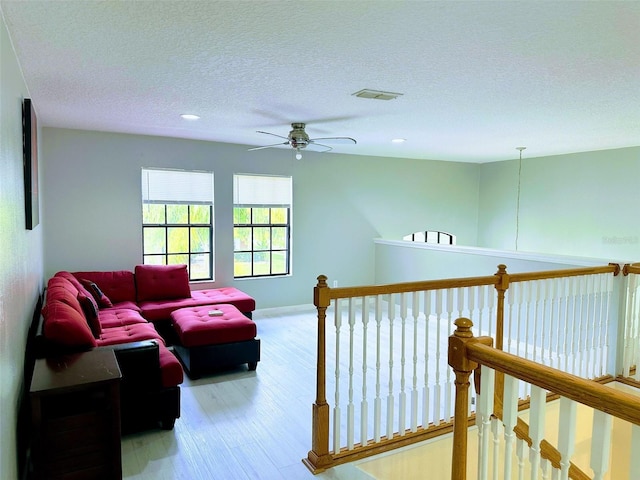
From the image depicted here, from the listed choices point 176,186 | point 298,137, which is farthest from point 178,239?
point 298,137

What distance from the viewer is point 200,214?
591 cm

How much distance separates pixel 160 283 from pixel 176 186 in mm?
1307

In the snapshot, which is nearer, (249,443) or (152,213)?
(249,443)

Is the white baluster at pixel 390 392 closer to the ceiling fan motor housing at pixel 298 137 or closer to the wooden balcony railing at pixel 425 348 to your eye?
the wooden balcony railing at pixel 425 348

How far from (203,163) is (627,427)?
205 inches

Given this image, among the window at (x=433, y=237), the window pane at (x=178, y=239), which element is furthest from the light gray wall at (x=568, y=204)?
the window pane at (x=178, y=239)

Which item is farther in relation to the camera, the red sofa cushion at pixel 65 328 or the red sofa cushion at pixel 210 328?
the red sofa cushion at pixel 210 328

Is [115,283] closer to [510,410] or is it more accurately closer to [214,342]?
[214,342]

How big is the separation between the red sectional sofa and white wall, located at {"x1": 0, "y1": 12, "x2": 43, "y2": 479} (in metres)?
0.25

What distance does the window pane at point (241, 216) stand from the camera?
6.16 metres

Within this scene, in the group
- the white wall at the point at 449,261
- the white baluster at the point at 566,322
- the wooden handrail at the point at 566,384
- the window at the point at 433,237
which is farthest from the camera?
the window at the point at 433,237

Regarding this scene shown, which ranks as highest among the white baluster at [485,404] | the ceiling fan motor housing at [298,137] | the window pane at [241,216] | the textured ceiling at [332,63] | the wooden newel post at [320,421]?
the textured ceiling at [332,63]

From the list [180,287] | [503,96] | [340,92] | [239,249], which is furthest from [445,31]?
[239,249]

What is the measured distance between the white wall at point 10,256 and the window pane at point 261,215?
3748 mm
